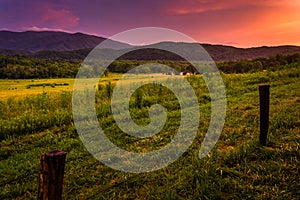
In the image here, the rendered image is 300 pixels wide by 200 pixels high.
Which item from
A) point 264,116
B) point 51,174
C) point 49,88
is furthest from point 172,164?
point 49,88

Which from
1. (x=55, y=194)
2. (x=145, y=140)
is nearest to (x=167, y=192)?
(x=55, y=194)

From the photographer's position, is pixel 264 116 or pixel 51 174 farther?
pixel 264 116

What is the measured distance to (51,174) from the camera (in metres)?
2.13

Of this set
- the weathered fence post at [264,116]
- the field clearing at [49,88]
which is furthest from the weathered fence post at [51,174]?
the field clearing at [49,88]

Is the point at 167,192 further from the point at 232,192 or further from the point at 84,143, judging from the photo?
the point at 84,143

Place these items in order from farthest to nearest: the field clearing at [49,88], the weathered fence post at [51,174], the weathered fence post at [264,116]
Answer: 1. the field clearing at [49,88]
2. the weathered fence post at [264,116]
3. the weathered fence post at [51,174]

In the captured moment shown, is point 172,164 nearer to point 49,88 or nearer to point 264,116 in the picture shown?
point 264,116

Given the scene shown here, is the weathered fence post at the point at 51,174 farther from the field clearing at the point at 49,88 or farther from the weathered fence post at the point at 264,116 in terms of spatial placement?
the field clearing at the point at 49,88

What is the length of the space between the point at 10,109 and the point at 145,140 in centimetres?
672

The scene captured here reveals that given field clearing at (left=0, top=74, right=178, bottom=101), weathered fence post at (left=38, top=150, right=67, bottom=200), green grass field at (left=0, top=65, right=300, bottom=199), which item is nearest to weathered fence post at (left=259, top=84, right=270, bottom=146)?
green grass field at (left=0, top=65, right=300, bottom=199)

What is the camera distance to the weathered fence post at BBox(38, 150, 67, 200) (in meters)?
2.09

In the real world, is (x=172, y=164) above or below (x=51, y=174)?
below

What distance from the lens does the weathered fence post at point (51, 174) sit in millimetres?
2094

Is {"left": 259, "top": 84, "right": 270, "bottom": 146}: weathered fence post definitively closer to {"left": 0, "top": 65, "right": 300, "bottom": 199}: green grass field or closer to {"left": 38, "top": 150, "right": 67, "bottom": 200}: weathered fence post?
{"left": 0, "top": 65, "right": 300, "bottom": 199}: green grass field
